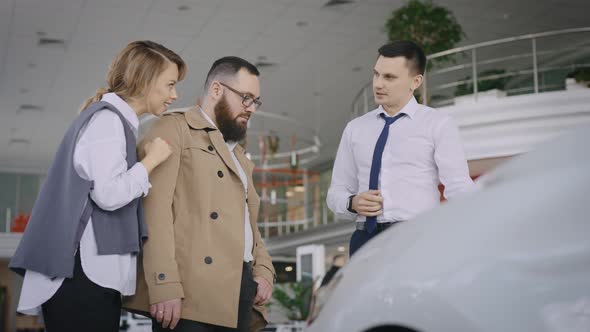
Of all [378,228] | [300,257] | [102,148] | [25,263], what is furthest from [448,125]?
[300,257]

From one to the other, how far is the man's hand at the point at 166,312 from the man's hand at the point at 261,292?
410 mm

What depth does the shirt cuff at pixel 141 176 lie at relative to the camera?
7.70ft

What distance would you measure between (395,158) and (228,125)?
640 millimetres

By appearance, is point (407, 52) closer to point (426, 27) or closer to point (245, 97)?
point (245, 97)

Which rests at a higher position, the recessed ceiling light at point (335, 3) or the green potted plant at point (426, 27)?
the recessed ceiling light at point (335, 3)

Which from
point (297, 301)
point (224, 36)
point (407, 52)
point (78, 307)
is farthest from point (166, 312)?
point (297, 301)

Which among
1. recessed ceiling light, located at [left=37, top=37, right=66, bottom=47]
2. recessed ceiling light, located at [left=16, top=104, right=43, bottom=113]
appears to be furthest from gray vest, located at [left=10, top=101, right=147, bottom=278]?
recessed ceiling light, located at [left=16, top=104, right=43, bottom=113]

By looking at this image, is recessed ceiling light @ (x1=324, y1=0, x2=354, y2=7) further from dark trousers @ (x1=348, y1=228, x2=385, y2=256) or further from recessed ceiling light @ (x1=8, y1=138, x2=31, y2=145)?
recessed ceiling light @ (x1=8, y1=138, x2=31, y2=145)

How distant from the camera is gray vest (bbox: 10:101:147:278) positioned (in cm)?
222

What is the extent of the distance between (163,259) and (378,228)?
83 centimetres

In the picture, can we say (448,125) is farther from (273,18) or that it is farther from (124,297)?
(273,18)

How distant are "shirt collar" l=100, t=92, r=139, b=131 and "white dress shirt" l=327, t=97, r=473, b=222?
0.89 metres

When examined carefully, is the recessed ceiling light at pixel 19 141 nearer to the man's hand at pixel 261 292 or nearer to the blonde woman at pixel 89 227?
the man's hand at pixel 261 292

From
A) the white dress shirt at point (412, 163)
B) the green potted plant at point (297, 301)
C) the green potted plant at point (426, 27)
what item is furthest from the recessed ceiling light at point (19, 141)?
the white dress shirt at point (412, 163)
